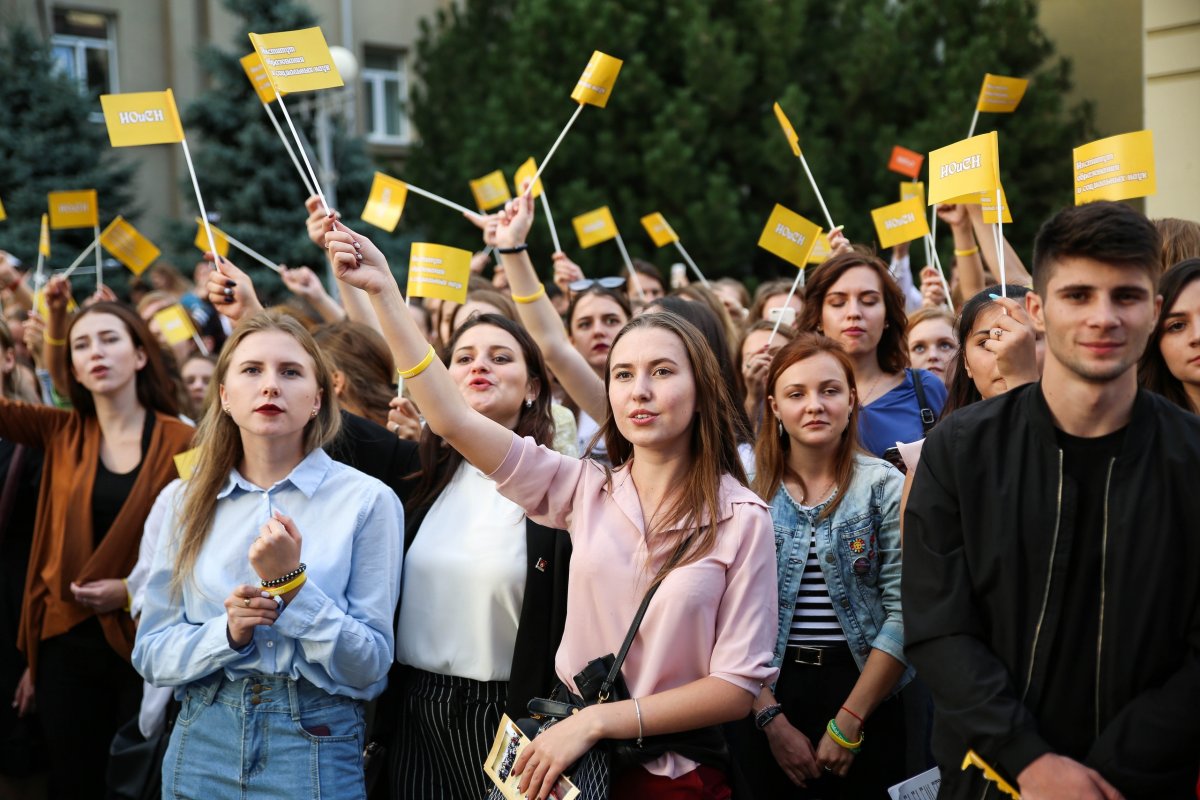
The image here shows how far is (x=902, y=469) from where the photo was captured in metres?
3.99

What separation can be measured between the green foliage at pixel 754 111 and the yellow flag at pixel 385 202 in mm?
6800

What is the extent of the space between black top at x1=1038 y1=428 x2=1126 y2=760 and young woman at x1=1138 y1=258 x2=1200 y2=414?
1.14m

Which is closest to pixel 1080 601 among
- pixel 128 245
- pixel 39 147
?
pixel 128 245

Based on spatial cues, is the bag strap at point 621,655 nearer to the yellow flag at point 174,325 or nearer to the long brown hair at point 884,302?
the long brown hair at point 884,302

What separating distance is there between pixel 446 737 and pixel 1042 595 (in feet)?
5.65

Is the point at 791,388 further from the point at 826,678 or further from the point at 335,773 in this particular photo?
the point at 335,773

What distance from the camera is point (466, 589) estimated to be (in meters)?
3.52

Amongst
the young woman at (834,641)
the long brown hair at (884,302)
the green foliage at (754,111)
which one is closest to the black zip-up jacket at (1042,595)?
the young woman at (834,641)

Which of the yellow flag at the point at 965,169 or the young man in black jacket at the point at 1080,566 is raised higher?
the yellow flag at the point at 965,169

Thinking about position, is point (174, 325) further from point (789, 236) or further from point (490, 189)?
point (789, 236)

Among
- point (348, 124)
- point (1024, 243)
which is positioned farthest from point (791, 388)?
point (348, 124)

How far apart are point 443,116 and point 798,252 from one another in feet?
35.8

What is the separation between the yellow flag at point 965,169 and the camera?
3.87 m

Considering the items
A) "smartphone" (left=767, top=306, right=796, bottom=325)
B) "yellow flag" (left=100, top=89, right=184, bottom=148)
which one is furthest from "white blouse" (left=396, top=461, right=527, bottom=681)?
"smartphone" (left=767, top=306, right=796, bottom=325)
